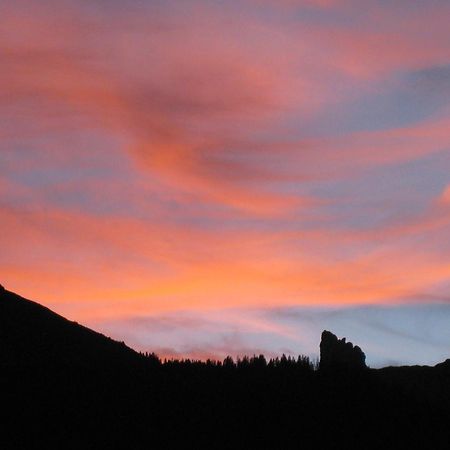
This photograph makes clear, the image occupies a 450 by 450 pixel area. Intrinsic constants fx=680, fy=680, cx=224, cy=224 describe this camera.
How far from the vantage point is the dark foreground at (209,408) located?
1494 cm

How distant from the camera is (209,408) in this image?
16062mm

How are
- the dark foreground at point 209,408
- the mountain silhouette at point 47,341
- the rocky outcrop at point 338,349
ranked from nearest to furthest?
the dark foreground at point 209,408 < the mountain silhouette at point 47,341 < the rocky outcrop at point 338,349

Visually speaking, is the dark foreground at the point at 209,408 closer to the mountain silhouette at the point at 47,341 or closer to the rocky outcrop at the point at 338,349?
the mountain silhouette at the point at 47,341

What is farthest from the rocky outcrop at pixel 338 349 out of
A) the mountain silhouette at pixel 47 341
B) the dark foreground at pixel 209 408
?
the dark foreground at pixel 209 408

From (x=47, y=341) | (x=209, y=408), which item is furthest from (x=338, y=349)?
(x=209, y=408)

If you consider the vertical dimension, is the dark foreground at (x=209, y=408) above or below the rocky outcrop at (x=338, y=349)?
below

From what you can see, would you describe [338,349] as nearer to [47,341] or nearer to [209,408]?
[47,341]

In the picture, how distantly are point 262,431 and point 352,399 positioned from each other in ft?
10.8

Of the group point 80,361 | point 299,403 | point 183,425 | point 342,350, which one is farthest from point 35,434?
point 342,350

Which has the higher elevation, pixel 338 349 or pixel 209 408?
pixel 338 349

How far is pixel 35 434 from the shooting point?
608 inches

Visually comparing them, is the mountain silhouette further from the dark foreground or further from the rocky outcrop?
the rocky outcrop

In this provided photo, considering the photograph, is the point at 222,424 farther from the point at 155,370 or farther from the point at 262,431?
the point at 155,370

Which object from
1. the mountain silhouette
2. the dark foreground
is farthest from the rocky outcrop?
the dark foreground
